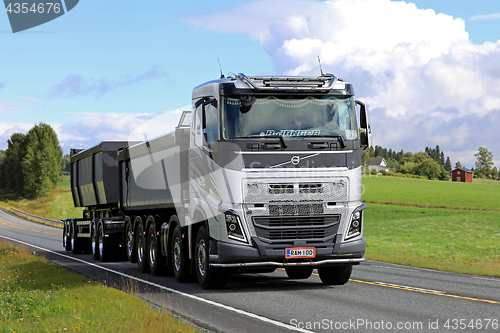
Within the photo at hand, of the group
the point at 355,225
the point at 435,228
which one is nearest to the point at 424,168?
the point at 435,228

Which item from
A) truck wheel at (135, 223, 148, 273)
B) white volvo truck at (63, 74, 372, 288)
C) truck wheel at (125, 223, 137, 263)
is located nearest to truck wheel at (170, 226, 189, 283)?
white volvo truck at (63, 74, 372, 288)

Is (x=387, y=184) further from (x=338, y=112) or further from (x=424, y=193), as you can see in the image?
(x=338, y=112)

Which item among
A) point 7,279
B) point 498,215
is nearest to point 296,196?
point 7,279

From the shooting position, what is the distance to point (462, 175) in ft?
539

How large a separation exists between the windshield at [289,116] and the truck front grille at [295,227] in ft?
5.23

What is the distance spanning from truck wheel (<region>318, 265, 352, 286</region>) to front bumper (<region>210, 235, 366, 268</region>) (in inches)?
44.5

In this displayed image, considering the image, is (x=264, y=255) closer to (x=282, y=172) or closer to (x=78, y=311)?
(x=282, y=172)

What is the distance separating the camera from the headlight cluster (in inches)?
462

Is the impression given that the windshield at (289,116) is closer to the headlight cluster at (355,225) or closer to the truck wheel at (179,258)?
the headlight cluster at (355,225)

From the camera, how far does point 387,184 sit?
83.8 meters

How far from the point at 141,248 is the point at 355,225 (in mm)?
7348

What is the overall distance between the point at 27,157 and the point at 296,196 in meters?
106

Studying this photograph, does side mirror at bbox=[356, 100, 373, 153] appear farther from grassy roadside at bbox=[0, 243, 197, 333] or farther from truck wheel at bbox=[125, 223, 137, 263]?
truck wheel at bbox=[125, 223, 137, 263]

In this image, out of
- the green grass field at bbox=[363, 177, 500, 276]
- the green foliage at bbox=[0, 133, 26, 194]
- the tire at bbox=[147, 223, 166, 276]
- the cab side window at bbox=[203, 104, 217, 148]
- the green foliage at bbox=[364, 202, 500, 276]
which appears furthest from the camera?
the green foliage at bbox=[0, 133, 26, 194]
